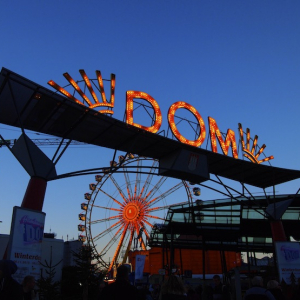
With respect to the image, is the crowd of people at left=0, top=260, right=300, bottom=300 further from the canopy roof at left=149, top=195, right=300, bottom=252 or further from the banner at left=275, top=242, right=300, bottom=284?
the canopy roof at left=149, top=195, right=300, bottom=252

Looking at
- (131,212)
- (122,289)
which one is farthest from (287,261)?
(131,212)

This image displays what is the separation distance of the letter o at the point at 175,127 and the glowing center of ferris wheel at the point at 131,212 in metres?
24.5

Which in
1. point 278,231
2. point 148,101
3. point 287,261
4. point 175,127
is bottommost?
point 287,261

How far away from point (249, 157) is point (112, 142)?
10986 mm

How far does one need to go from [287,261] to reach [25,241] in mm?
13708

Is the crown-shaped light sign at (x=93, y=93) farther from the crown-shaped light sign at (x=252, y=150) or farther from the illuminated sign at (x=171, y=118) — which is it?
the crown-shaped light sign at (x=252, y=150)

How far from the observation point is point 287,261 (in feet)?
61.2

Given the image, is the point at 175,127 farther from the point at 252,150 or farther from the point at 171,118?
the point at 252,150

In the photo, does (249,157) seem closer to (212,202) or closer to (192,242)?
(212,202)

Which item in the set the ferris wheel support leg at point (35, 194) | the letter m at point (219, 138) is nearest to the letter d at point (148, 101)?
the letter m at point (219, 138)

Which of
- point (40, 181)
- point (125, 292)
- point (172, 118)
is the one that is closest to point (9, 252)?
point (40, 181)

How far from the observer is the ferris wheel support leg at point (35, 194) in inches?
577

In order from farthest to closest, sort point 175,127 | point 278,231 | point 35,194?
point 278,231 < point 175,127 < point 35,194

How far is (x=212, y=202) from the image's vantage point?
30.6m
